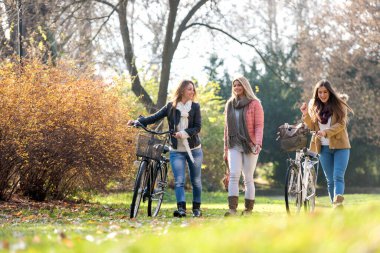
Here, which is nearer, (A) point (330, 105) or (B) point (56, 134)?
(A) point (330, 105)

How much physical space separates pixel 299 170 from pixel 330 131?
0.80m

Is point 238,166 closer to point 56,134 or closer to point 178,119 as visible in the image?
A: point 178,119

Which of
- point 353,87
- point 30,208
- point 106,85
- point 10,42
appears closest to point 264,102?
point 353,87

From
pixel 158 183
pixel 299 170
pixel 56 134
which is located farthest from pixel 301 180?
pixel 56 134

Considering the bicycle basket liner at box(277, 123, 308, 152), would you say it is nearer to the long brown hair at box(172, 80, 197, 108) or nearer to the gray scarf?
the gray scarf

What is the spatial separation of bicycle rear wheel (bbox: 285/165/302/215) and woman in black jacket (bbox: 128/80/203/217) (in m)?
1.34

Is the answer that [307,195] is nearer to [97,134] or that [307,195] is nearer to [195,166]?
[195,166]

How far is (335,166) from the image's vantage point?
1192 cm

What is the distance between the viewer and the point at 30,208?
50.5 ft

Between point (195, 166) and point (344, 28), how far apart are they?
31343 millimetres

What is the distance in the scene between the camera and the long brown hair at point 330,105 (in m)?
12.1

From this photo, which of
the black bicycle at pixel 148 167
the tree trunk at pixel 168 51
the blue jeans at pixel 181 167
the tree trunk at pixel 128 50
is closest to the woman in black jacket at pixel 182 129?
the blue jeans at pixel 181 167

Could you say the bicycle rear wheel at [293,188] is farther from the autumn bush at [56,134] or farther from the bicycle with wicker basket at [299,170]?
the autumn bush at [56,134]

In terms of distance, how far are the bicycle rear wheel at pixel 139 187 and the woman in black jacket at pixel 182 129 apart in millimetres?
529
